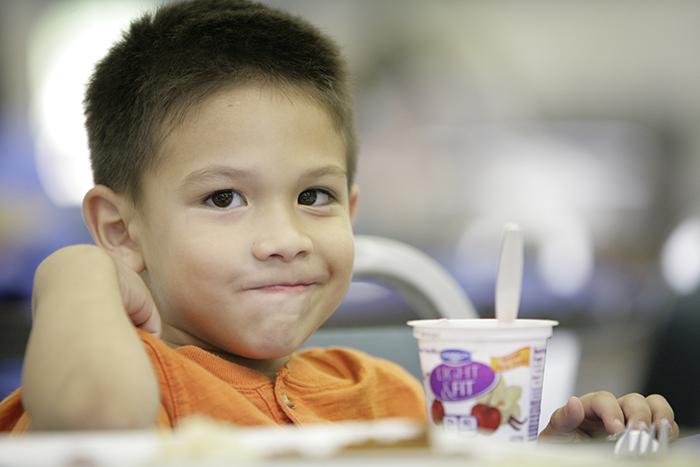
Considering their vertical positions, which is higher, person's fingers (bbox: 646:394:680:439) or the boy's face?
the boy's face

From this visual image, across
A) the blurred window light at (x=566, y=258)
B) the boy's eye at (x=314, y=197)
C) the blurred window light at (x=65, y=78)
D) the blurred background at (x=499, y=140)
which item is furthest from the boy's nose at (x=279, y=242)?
the blurred window light at (x=566, y=258)

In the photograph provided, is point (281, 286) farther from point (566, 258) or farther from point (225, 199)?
point (566, 258)

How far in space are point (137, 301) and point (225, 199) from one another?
21cm

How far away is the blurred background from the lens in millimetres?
4992

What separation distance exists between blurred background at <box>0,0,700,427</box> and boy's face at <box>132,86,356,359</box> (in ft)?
11.5

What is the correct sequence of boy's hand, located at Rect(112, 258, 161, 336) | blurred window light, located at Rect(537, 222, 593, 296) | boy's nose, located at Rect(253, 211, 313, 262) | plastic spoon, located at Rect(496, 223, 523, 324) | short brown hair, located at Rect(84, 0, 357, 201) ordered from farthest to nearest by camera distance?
blurred window light, located at Rect(537, 222, 593, 296) < short brown hair, located at Rect(84, 0, 357, 201) < boy's nose, located at Rect(253, 211, 313, 262) < boy's hand, located at Rect(112, 258, 161, 336) < plastic spoon, located at Rect(496, 223, 523, 324)

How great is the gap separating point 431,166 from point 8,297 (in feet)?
8.47

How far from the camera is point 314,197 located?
52.3 inches

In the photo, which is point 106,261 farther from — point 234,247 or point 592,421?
point 592,421

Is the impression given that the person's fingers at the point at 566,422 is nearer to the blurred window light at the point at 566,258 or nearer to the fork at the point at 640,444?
the fork at the point at 640,444

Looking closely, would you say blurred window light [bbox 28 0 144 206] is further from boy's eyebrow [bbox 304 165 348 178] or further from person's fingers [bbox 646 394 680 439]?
person's fingers [bbox 646 394 680 439]

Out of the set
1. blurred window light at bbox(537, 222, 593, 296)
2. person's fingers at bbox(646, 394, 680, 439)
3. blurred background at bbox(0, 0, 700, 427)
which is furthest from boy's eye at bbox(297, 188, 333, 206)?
blurred window light at bbox(537, 222, 593, 296)

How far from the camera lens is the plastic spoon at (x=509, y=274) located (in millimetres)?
920

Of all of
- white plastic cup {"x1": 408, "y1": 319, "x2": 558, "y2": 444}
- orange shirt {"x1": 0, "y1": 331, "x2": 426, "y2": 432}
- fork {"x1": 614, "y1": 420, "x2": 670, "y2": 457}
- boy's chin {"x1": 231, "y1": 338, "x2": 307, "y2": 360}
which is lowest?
orange shirt {"x1": 0, "y1": 331, "x2": 426, "y2": 432}
